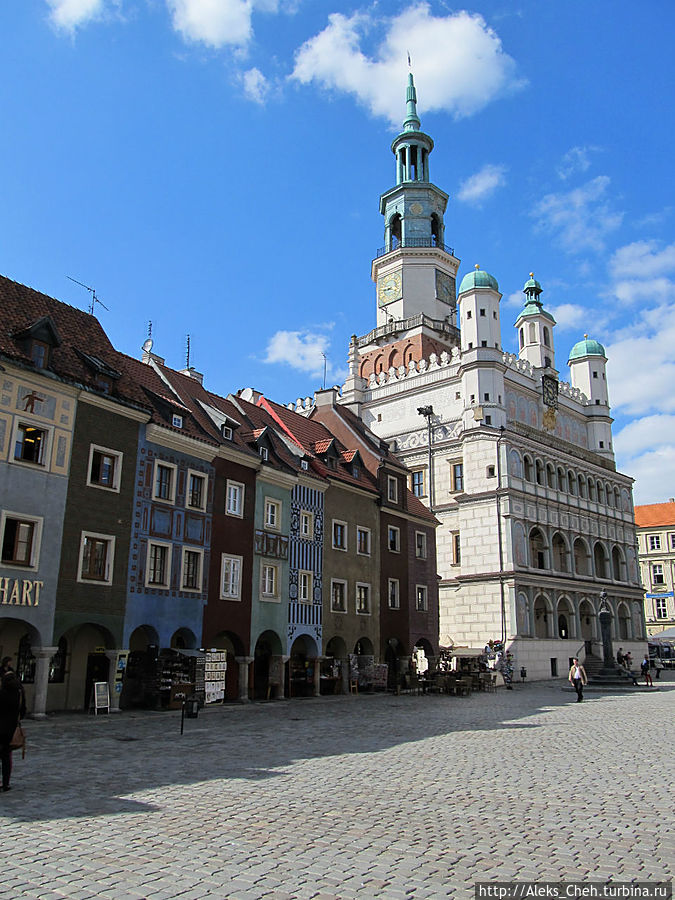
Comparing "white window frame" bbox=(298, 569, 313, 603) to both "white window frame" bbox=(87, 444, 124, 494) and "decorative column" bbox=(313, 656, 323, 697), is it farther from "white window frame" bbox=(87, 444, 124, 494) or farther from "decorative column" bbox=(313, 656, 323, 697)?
"white window frame" bbox=(87, 444, 124, 494)

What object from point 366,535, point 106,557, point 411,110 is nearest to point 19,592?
point 106,557

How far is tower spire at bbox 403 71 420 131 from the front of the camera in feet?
255

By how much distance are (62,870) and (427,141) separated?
77305 mm

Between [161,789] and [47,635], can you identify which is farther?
[47,635]

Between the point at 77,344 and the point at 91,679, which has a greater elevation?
the point at 77,344

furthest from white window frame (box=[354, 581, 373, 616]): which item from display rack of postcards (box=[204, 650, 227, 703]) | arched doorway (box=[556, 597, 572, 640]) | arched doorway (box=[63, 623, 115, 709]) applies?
arched doorway (box=[556, 597, 572, 640])

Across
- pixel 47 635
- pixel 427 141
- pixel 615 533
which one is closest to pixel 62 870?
pixel 47 635

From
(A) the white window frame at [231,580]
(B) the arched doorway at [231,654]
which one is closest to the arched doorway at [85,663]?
(B) the arched doorway at [231,654]

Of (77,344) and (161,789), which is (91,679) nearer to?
(77,344)

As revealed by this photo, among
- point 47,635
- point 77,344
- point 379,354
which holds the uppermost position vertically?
point 379,354

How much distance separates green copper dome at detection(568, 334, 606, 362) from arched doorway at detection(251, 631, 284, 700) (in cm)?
4925

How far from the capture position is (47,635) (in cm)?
2306

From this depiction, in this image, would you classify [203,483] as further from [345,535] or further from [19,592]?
[345,535]

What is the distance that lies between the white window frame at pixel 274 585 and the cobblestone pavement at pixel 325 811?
11031mm
